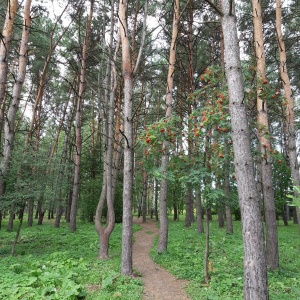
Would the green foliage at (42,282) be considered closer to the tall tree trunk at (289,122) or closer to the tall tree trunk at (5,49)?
the tall tree trunk at (5,49)

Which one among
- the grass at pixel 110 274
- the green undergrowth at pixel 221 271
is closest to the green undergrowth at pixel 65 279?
the grass at pixel 110 274

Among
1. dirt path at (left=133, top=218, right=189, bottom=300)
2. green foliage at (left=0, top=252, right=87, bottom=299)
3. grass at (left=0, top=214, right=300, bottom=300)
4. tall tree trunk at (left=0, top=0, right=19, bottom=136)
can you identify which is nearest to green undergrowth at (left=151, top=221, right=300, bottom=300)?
grass at (left=0, top=214, right=300, bottom=300)

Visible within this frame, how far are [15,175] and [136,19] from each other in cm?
853

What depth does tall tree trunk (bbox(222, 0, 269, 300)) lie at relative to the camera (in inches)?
130

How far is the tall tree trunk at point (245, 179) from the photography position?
3305mm

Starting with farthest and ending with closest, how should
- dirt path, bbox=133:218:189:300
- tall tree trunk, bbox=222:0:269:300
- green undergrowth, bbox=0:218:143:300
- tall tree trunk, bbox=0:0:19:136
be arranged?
tall tree trunk, bbox=0:0:19:136
dirt path, bbox=133:218:189:300
green undergrowth, bbox=0:218:143:300
tall tree trunk, bbox=222:0:269:300

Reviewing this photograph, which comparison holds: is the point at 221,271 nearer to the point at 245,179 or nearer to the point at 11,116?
the point at 245,179

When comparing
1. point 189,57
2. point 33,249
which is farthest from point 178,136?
point 189,57

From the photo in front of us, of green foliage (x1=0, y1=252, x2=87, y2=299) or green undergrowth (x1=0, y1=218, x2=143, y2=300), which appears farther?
green undergrowth (x1=0, y1=218, x2=143, y2=300)

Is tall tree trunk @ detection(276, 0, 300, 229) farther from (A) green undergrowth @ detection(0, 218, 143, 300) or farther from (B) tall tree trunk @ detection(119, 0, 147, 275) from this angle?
(A) green undergrowth @ detection(0, 218, 143, 300)

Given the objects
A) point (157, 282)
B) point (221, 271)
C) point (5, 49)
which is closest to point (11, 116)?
point (5, 49)

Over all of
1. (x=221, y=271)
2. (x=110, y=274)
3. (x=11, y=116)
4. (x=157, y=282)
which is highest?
(x=11, y=116)

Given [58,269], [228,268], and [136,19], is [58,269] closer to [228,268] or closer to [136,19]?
[228,268]

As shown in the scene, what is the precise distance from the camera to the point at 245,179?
11.7 ft
